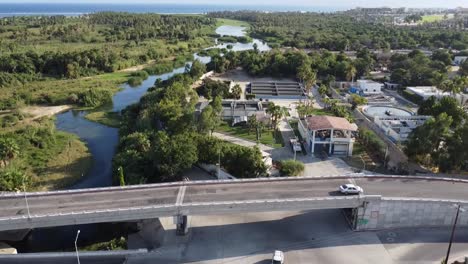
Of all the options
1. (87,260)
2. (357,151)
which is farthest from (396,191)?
(87,260)

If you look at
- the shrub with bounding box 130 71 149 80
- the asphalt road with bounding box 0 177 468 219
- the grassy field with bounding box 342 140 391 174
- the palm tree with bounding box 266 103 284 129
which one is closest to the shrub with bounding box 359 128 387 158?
the grassy field with bounding box 342 140 391 174

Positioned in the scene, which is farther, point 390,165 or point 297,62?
point 297,62

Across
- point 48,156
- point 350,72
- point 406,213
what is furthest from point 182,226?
point 350,72

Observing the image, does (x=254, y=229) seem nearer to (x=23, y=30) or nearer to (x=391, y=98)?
(x=391, y=98)

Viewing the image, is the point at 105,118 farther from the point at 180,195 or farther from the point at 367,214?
the point at 367,214

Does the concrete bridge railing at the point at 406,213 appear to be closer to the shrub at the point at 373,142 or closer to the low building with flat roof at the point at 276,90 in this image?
the shrub at the point at 373,142

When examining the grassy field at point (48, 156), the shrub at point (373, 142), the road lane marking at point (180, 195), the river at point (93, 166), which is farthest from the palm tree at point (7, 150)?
the shrub at point (373, 142)

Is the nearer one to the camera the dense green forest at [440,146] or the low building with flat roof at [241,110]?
the dense green forest at [440,146]
